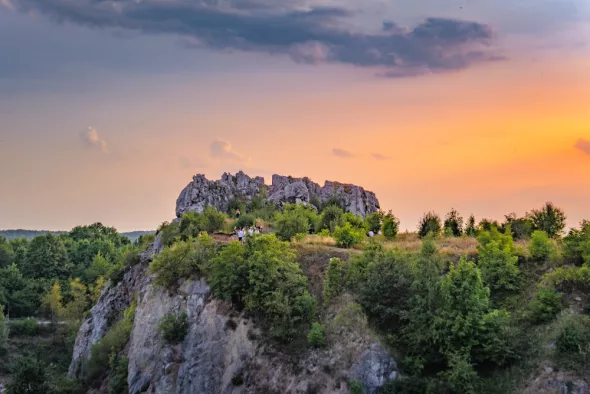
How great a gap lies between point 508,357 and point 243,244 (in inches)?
616

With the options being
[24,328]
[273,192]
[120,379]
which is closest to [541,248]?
[120,379]

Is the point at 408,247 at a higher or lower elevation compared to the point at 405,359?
higher

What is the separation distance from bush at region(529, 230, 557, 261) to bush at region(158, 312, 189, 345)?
1906 cm

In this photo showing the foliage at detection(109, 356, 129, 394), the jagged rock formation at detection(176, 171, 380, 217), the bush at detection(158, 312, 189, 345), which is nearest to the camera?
the bush at detection(158, 312, 189, 345)

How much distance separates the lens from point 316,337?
28953mm

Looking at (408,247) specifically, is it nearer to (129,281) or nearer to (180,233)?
(180,233)

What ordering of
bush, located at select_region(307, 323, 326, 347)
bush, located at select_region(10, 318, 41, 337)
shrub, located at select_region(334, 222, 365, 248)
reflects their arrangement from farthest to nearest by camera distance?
bush, located at select_region(10, 318, 41, 337), shrub, located at select_region(334, 222, 365, 248), bush, located at select_region(307, 323, 326, 347)

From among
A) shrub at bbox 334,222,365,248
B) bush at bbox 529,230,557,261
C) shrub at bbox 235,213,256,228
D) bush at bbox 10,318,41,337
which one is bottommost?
bush at bbox 10,318,41,337

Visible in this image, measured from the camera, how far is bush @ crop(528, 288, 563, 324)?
2633cm

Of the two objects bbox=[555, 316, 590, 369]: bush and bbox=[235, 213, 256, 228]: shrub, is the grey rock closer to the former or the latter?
bbox=[555, 316, 590, 369]: bush

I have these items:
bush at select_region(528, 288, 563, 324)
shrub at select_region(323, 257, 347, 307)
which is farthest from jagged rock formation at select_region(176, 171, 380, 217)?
bush at select_region(528, 288, 563, 324)

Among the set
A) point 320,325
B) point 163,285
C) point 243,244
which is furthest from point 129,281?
point 320,325

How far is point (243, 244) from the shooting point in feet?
113

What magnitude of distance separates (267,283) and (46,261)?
241 ft
